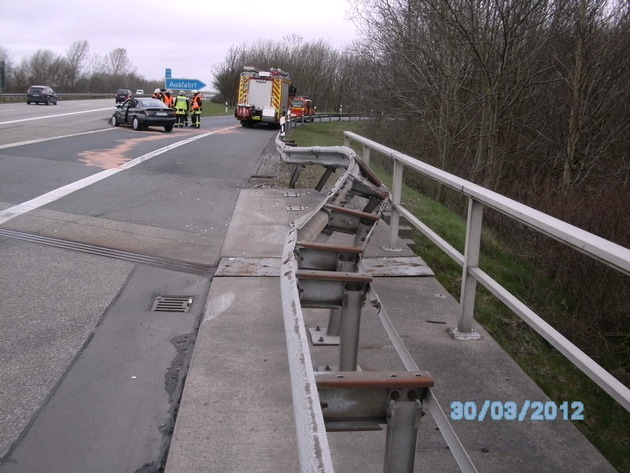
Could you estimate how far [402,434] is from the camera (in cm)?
233

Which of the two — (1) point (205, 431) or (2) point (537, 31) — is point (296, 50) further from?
(1) point (205, 431)

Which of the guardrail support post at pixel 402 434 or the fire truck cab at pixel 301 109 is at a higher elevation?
the fire truck cab at pixel 301 109

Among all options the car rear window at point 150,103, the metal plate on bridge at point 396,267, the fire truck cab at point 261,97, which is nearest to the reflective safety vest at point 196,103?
the car rear window at point 150,103

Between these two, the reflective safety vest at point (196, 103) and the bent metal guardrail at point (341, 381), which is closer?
the bent metal guardrail at point (341, 381)

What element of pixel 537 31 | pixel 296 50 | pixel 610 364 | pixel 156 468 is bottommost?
pixel 610 364

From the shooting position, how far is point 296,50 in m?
86.6

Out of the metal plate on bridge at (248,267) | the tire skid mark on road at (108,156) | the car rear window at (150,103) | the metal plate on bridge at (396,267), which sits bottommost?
the metal plate on bridge at (248,267)

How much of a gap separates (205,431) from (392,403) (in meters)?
1.79

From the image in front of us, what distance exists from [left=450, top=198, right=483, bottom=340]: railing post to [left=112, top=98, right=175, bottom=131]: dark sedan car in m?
25.4

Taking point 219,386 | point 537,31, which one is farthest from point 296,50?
point 219,386

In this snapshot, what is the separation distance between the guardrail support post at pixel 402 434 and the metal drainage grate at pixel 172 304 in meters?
3.92

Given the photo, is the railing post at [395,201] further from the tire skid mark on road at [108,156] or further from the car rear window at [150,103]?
the car rear window at [150,103]
